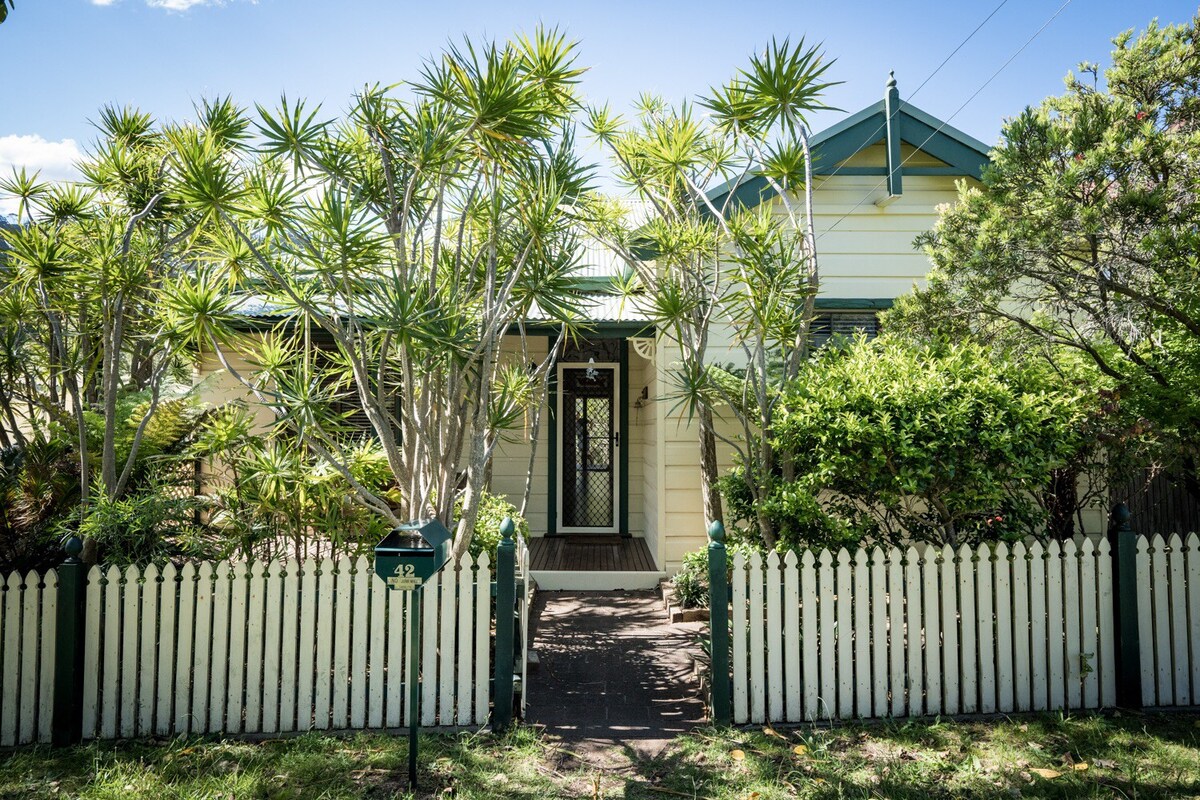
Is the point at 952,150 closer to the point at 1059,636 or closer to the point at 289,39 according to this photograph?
the point at 1059,636

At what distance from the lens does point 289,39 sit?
580 cm

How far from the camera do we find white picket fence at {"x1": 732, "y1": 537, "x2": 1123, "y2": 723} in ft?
13.3

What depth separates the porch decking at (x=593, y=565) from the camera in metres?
7.42

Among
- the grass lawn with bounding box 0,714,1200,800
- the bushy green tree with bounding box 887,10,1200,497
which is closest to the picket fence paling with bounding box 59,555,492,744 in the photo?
the grass lawn with bounding box 0,714,1200,800

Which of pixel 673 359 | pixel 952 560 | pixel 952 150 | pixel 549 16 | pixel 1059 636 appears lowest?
pixel 1059 636

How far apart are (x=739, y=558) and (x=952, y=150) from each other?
18.4 ft

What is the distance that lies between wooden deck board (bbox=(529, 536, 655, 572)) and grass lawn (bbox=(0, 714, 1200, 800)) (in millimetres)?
3806

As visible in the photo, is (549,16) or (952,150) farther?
(952,150)

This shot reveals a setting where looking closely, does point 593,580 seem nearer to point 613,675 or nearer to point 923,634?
point 613,675

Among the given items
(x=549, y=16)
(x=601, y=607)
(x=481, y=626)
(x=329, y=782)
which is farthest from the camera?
(x=601, y=607)

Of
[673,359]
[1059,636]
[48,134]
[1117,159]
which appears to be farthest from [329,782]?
[48,134]

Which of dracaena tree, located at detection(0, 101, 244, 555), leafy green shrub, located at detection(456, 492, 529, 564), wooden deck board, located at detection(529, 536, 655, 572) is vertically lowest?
wooden deck board, located at detection(529, 536, 655, 572)

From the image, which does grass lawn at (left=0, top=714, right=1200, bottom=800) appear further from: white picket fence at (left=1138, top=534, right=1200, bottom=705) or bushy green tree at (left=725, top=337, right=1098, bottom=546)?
bushy green tree at (left=725, top=337, right=1098, bottom=546)

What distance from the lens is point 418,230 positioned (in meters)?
4.59
